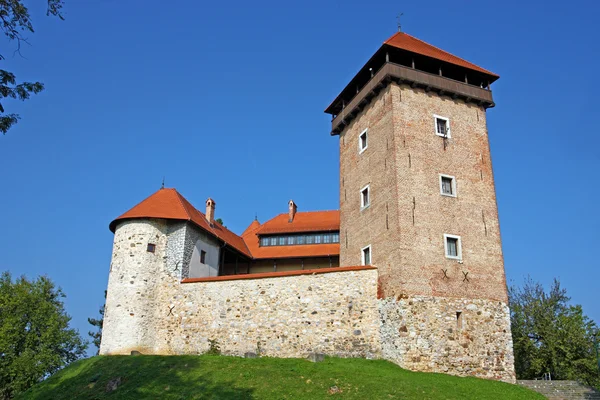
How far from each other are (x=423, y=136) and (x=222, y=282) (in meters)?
11.0

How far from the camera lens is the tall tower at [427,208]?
785 inches

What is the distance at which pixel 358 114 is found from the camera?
2608 cm

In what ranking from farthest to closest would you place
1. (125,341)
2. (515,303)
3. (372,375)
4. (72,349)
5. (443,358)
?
(72,349) < (515,303) < (125,341) < (443,358) < (372,375)

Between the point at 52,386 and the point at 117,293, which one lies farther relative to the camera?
Result: the point at 117,293

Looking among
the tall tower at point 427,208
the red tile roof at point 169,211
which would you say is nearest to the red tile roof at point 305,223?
the red tile roof at point 169,211

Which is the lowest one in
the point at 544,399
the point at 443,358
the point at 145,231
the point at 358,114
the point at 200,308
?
the point at 544,399

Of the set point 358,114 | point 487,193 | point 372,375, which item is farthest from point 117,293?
point 487,193

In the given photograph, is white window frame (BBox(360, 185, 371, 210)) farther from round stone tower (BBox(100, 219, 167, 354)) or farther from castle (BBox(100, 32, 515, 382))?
round stone tower (BBox(100, 219, 167, 354))

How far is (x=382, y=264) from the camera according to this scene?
21.4m

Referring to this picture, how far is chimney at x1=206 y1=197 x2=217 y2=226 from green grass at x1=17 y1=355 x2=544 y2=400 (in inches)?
407

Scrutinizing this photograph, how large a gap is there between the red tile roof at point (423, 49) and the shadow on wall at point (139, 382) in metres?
16.0

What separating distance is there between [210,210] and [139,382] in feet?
43.5

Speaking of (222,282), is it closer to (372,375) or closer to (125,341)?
(125,341)

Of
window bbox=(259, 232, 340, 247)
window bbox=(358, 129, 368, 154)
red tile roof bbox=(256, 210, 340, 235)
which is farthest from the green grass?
red tile roof bbox=(256, 210, 340, 235)
